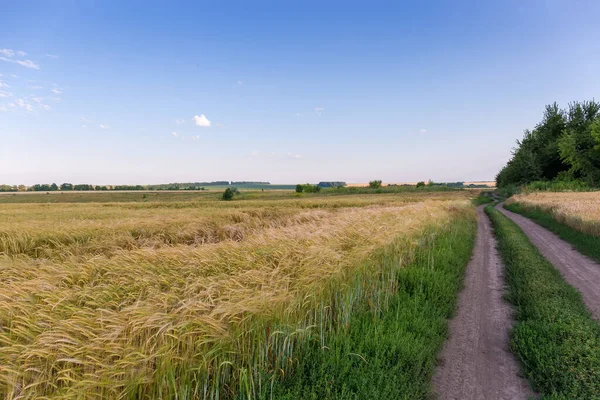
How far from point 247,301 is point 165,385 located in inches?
43.4

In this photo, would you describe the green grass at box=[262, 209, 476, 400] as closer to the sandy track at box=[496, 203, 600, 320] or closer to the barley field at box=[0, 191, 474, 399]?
the barley field at box=[0, 191, 474, 399]

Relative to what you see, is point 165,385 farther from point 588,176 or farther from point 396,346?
point 588,176

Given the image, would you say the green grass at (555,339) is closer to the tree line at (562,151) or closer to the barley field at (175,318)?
the barley field at (175,318)

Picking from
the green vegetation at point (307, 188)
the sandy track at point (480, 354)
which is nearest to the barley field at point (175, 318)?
the sandy track at point (480, 354)

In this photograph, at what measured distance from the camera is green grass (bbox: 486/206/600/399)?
368 cm

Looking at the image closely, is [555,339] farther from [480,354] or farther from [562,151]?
[562,151]


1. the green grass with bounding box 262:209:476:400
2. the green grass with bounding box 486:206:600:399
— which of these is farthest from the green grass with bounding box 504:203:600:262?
the green grass with bounding box 262:209:476:400

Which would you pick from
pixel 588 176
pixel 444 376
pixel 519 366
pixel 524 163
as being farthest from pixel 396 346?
pixel 524 163

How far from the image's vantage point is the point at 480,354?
4.61m

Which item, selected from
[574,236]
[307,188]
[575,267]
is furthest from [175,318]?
[307,188]

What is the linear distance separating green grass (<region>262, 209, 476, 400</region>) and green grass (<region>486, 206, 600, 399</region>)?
1259 millimetres

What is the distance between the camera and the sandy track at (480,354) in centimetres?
382

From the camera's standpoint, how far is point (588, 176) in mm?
51125

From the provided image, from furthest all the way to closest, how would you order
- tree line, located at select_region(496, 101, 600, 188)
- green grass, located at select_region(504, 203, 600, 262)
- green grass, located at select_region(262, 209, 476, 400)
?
tree line, located at select_region(496, 101, 600, 188)
green grass, located at select_region(504, 203, 600, 262)
green grass, located at select_region(262, 209, 476, 400)
